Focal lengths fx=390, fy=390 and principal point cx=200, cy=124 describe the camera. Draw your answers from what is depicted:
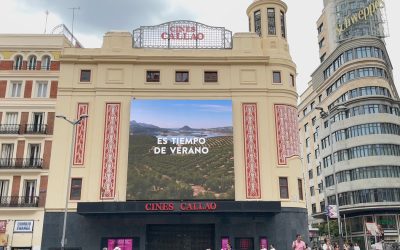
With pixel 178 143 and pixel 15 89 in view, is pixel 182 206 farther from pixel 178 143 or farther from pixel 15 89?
pixel 15 89

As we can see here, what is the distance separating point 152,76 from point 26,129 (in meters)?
12.7

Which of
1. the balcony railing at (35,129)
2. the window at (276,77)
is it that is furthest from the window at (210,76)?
the balcony railing at (35,129)

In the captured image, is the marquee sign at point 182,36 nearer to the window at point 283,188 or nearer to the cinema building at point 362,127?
the window at point 283,188

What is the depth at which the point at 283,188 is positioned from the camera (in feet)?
115

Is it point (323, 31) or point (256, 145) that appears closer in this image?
point (256, 145)

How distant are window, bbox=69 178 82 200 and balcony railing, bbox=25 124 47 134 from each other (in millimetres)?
5510

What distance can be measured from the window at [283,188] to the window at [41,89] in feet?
77.8

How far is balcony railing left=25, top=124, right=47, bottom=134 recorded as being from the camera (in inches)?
1420

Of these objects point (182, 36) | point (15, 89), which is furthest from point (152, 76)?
point (15, 89)

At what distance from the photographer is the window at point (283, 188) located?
35031 mm

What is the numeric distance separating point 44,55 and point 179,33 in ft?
44.0

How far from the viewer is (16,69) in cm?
3803

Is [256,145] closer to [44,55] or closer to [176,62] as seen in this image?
[176,62]

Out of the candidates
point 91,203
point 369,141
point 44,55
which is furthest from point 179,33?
point 369,141
